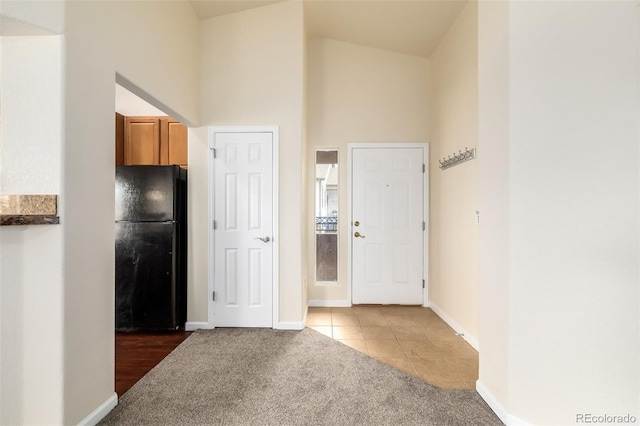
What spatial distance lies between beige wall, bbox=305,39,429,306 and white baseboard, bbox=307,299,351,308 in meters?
0.01

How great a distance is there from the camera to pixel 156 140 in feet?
12.5

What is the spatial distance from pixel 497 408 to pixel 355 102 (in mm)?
3406

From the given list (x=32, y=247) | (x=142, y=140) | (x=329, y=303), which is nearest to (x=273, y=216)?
(x=329, y=303)

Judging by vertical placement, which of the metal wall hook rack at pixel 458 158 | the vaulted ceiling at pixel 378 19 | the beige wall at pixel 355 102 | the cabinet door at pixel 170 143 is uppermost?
the vaulted ceiling at pixel 378 19

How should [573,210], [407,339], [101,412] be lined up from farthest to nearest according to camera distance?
[407,339] < [101,412] < [573,210]

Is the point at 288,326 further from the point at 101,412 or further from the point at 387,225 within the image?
the point at 387,225

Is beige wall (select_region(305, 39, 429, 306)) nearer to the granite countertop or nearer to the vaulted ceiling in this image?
the vaulted ceiling

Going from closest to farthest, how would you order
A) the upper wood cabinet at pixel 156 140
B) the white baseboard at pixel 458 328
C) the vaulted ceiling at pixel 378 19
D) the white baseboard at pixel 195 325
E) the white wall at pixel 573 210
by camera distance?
1. the white wall at pixel 573 210
2. the white baseboard at pixel 458 328
3. the vaulted ceiling at pixel 378 19
4. the white baseboard at pixel 195 325
5. the upper wood cabinet at pixel 156 140

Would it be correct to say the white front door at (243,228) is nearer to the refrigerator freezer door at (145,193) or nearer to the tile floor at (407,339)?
the refrigerator freezer door at (145,193)

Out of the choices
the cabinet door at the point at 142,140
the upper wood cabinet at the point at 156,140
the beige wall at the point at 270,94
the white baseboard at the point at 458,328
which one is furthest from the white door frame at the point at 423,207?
the cabinet door at the point at 142,140

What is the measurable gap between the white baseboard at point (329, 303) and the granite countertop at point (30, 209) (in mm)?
2925

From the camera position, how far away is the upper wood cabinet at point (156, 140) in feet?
12.4

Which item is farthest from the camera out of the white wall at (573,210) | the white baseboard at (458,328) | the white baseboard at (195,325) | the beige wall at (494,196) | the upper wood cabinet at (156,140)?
the upper wood cabinet at (156,140)

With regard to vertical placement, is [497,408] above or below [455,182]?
below
